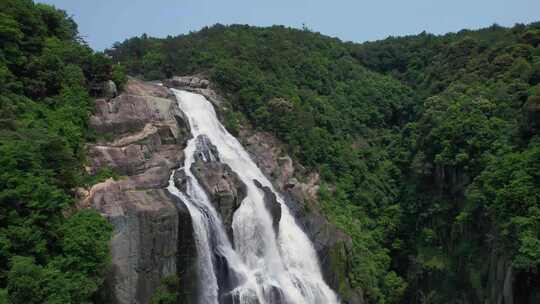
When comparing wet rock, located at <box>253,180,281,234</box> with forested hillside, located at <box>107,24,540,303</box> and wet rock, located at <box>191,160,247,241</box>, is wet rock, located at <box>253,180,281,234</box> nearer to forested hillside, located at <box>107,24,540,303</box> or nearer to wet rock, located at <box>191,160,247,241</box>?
wet rock, located at <box>191,160,247,241</box>

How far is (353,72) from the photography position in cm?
5528

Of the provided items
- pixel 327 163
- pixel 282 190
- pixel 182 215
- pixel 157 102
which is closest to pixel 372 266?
pixel 282 190

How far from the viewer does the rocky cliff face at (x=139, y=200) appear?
2072 cm

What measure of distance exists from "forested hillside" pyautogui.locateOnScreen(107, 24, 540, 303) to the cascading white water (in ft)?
11.7

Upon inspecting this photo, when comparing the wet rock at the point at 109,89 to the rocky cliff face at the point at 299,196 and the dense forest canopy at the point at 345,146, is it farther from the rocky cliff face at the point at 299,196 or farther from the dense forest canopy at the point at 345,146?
the rocky cliff face at the point at 299,196

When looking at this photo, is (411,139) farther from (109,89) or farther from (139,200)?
(139,200)

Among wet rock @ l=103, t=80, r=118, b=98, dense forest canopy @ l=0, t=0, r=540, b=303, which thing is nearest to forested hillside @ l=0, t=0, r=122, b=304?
dense forest canopy @ l=0, t=0, r=540, b=303

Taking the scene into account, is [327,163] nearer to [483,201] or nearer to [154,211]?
[483,201]

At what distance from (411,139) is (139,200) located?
25.2m

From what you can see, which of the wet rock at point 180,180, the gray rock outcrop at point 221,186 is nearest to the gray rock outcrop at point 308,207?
the gray rock outcrop at point 221,186

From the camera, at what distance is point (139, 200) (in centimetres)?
2239

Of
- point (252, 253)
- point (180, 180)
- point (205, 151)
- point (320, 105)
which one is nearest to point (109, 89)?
point (205, 151)

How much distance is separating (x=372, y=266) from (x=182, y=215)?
13.2 metres

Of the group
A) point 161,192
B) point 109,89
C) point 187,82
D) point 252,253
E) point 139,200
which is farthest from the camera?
point 187,82
